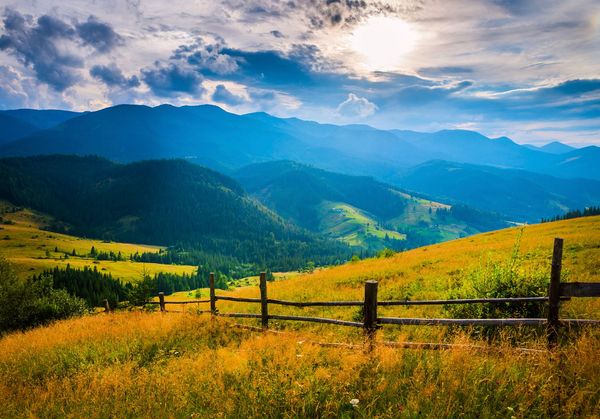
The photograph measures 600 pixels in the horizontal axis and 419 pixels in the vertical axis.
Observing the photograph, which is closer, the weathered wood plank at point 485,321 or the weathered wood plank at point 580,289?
the weathered wood plank at point 580,289

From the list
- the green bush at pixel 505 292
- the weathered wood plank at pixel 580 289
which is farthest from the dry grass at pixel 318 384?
the green bush at pixel 505 292

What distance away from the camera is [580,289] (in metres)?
6.72

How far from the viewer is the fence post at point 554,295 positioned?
6.83 metres

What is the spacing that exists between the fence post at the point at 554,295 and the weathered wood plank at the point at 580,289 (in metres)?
0.13

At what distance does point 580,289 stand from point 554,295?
0.48 m

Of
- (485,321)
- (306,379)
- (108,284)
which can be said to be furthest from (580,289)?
(108,284)

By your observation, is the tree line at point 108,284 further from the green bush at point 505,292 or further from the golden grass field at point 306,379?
the green bush at point 505,292

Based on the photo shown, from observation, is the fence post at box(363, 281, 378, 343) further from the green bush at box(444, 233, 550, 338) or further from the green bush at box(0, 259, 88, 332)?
the green bush at box(0, 259, 88, 332)

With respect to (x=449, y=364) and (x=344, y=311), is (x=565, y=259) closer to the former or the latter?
(x=344, y=311)

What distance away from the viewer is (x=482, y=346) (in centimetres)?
693

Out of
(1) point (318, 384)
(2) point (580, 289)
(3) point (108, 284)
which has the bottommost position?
(3) point (108, 284)

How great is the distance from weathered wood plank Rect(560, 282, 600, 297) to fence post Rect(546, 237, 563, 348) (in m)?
0.13

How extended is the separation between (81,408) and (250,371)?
3664mm

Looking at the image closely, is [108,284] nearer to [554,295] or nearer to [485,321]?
[485,321]
